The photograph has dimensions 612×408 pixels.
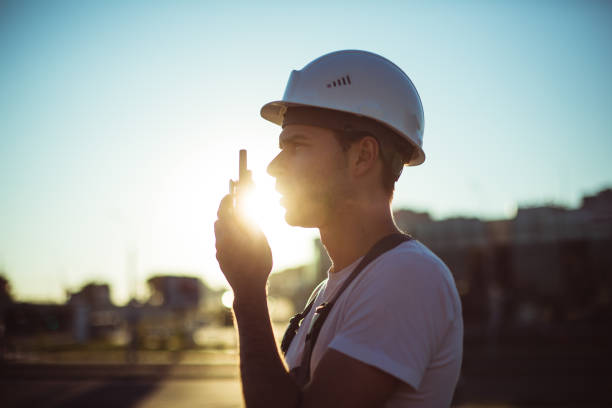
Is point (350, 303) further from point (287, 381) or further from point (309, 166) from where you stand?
point (309, 166)

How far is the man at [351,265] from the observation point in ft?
5.20

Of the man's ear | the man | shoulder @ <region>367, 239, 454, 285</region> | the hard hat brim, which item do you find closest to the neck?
the man

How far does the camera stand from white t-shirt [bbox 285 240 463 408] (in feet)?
5.16

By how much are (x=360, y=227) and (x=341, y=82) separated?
55 centimetres

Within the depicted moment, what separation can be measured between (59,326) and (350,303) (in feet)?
187

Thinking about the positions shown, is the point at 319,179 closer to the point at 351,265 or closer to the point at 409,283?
the point at 351,265

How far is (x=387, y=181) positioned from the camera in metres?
2.13

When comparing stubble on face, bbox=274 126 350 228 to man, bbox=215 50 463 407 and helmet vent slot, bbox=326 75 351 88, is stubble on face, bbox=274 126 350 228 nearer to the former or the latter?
man, bbox=215 50 463 407

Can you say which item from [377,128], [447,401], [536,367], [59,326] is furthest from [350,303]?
[59,326]

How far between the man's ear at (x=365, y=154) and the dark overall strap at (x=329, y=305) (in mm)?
284

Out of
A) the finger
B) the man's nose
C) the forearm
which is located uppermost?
the man's nose

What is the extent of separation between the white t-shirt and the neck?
0.20 meters

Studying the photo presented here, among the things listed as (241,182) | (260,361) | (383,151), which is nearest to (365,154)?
(383,151)

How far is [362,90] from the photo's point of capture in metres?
2.16
